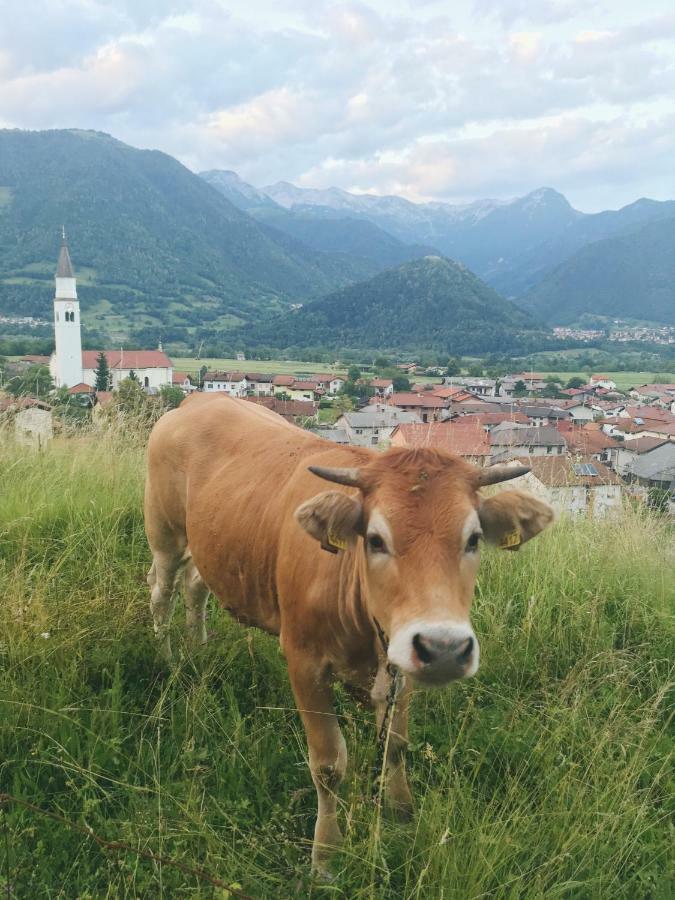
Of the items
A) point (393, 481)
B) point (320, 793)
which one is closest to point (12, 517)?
point (320, 793)

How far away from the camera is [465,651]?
2.19 m

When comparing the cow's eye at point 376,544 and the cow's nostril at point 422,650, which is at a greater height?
the cow's eye at point 376,544

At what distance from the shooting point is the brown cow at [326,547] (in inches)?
94.7

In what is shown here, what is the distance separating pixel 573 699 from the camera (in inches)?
156

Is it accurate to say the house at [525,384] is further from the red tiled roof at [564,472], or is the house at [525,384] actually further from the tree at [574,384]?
the red tiled roof at [564,472]

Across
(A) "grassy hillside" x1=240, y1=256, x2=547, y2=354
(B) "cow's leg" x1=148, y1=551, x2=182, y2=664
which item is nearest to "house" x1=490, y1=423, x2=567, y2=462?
(B) "cow's leg" x1=148, y1=551, x2=182, y2=664

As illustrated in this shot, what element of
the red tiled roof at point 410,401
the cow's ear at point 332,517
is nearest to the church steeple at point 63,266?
the red tiled roof at point 410,401

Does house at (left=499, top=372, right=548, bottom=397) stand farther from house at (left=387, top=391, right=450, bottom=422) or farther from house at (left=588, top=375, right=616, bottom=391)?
house at (left=387, top=391, right=450, bottom=422)

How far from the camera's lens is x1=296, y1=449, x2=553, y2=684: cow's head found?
2.23m

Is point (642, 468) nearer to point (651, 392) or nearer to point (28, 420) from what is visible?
point (28, 420)

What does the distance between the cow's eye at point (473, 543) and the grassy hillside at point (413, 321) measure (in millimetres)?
154484

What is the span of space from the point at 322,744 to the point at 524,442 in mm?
6089

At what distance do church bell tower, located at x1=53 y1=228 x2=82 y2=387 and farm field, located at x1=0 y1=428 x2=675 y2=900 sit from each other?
371ft

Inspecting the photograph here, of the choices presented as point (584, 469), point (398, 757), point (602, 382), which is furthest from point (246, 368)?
point (398, 757)
